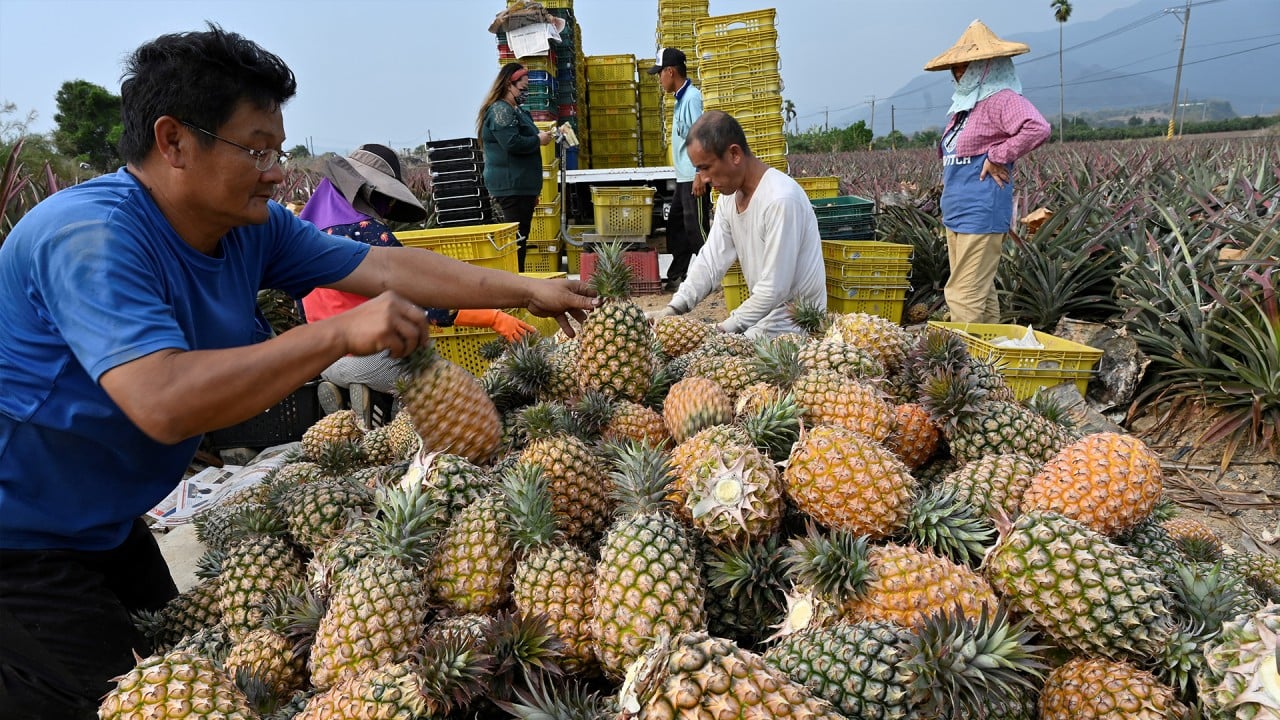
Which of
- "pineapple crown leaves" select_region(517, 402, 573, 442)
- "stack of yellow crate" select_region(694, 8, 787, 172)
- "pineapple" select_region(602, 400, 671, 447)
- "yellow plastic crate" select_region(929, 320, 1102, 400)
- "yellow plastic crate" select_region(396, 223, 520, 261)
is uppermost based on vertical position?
"stack of yellow crate" select_region(694, 8, 787, 172)

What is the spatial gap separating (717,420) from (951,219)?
507 centimetres

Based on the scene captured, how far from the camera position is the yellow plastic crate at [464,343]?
5.37 metres

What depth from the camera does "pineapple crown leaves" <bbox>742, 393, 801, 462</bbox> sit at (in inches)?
81.3

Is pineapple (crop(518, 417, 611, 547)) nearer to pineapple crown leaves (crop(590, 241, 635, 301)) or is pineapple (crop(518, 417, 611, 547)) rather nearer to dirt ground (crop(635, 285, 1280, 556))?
pineapple crown leaves (crop(590, 241, 635, 301))

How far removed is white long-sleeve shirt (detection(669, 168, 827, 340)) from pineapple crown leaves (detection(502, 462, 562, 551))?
8.95ft

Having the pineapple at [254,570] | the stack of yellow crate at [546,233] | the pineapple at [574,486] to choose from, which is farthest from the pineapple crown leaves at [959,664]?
the stack of yellow crate at [546,233]

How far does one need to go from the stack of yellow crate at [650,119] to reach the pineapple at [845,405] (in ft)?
43.3

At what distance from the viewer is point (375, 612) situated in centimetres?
Answer: 156

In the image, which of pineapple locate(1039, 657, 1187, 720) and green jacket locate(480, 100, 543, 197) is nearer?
pineapple locate(1039, 657, 1187, 720)

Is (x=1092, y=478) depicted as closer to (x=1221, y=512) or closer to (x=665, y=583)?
(x=665, y=583)

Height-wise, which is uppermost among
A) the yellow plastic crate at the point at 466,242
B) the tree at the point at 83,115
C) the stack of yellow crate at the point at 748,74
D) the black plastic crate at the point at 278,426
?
the tree at the point at 83,115

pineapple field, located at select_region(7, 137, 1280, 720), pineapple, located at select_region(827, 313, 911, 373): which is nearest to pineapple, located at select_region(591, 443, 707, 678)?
pineapple field, located at select_region(7, 137, 1280, 720)

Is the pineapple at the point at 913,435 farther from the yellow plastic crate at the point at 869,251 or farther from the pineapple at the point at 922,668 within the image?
the yellow plastic crate at the point at 869,251

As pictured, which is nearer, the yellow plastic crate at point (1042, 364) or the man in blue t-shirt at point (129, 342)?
the man in blue t-shirt at point (129, 342)
